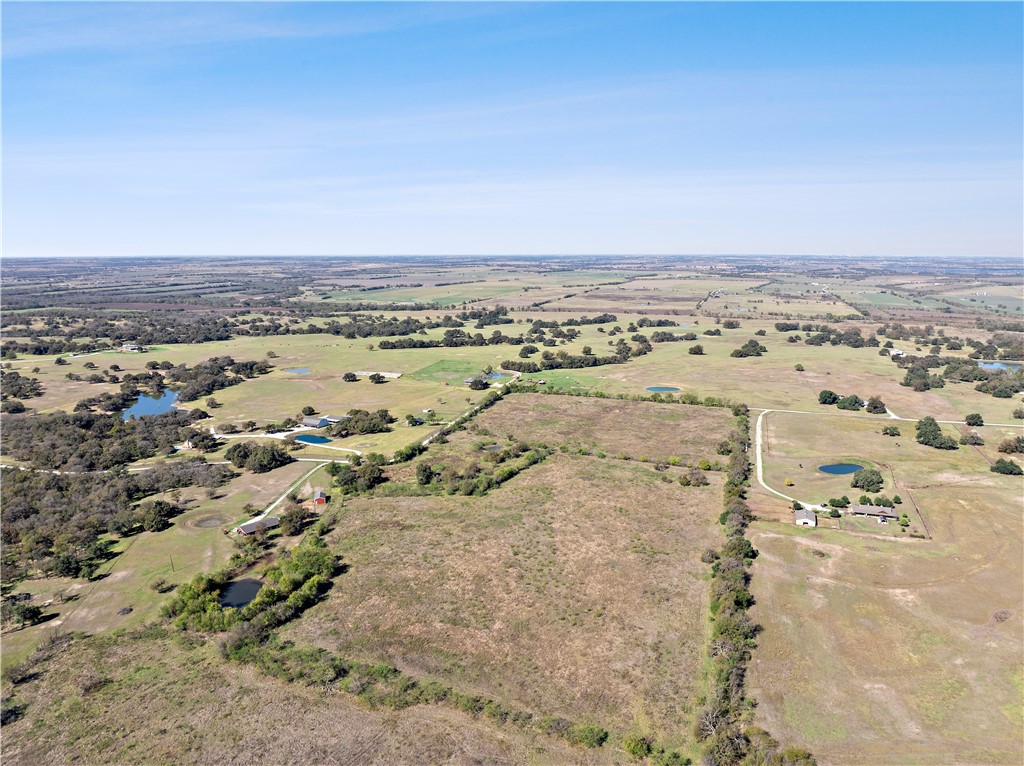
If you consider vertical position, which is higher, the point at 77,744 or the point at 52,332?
the point at 52,332

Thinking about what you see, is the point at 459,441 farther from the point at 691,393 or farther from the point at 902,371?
the point at 902,371

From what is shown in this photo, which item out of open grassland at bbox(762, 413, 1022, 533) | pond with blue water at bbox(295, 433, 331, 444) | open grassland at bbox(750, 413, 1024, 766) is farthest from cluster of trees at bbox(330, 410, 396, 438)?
open grassland at bbox(762, 413, 1022, 533)

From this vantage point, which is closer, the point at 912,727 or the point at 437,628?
the point at 912,727

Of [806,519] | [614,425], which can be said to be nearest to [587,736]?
[806,519]

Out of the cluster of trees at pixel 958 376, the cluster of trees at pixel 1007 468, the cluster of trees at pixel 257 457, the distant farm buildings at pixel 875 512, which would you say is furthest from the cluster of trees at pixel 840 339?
the cluster of trees at pixel 257 457

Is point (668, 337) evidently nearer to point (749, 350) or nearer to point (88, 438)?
point (749, 350)

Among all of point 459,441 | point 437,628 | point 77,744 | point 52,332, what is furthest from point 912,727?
point 52,332

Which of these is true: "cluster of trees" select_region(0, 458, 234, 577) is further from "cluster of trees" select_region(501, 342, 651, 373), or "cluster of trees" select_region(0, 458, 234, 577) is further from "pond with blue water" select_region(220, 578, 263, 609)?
"cluster of trees" select_region(501, 342, 651, 373)
